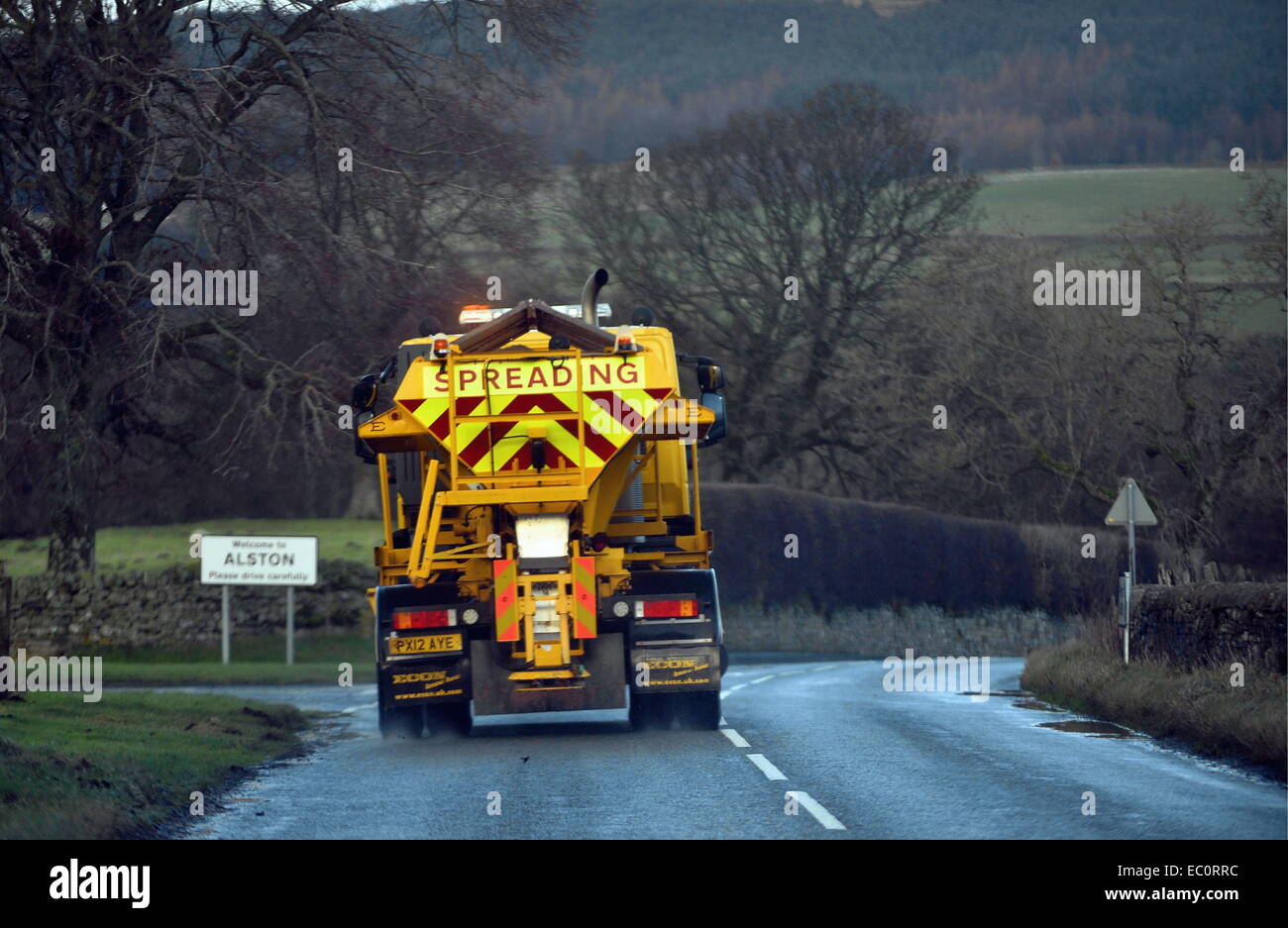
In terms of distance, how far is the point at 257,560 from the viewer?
27.6 metres

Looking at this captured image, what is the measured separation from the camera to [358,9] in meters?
27.0

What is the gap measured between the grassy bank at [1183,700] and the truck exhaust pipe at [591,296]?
238 inches

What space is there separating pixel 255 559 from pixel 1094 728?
1724 cm

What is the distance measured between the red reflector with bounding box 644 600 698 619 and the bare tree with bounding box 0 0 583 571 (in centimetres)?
1240

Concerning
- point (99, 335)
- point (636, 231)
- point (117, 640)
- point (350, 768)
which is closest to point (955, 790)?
point (350, 768)

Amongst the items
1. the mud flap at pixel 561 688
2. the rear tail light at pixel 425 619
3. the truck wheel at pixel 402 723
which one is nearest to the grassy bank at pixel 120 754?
the truck wheel at pixel 402 723

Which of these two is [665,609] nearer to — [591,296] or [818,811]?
[591,296]

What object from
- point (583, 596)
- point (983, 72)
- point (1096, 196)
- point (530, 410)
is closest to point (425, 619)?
point (583, 596)

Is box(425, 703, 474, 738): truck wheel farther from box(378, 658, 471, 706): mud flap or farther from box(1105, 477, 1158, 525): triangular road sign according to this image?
box(1105, 477, 1158, 525): triangular road sign

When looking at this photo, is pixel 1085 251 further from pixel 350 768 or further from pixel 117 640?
pixel 350 768

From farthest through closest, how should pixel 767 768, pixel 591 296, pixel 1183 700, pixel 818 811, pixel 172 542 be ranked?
pixel 172 542 < pixel 591 296 < pixel 1183 700 < pixel 767 768 < pixel 818 811

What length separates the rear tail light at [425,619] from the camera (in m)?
13.3

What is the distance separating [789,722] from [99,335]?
1606 centimetres
